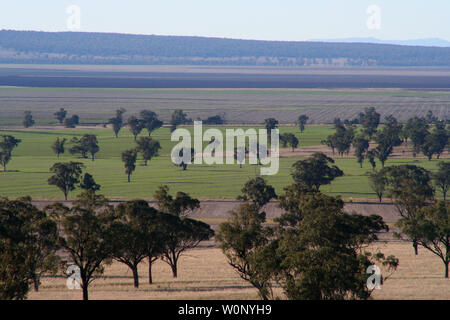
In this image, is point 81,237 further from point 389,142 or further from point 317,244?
point 389,142

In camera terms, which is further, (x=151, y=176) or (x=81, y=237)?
(x=151, y=176)

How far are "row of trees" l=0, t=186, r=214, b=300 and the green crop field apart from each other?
4724 cm

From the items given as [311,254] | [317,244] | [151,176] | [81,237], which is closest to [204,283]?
[81,237]

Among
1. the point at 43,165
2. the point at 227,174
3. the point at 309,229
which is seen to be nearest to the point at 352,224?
the point at 309,229

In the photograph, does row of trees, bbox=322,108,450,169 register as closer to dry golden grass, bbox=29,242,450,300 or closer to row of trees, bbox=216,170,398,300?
dry golden grass, bbox=29,242,450,300

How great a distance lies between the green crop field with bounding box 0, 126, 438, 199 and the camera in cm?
10075

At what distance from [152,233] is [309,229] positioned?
13.8 metres

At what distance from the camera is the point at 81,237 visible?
40.0 meters

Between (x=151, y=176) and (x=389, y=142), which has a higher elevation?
(x=389, y=142)

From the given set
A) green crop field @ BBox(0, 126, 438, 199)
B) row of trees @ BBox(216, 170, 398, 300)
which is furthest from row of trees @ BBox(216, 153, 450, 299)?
green crop field @ BBox(0, 126, 438, 199)

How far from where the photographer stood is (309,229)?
39.4 metres

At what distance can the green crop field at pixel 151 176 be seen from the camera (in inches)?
3967

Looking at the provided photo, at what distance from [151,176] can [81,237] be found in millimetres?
77909
